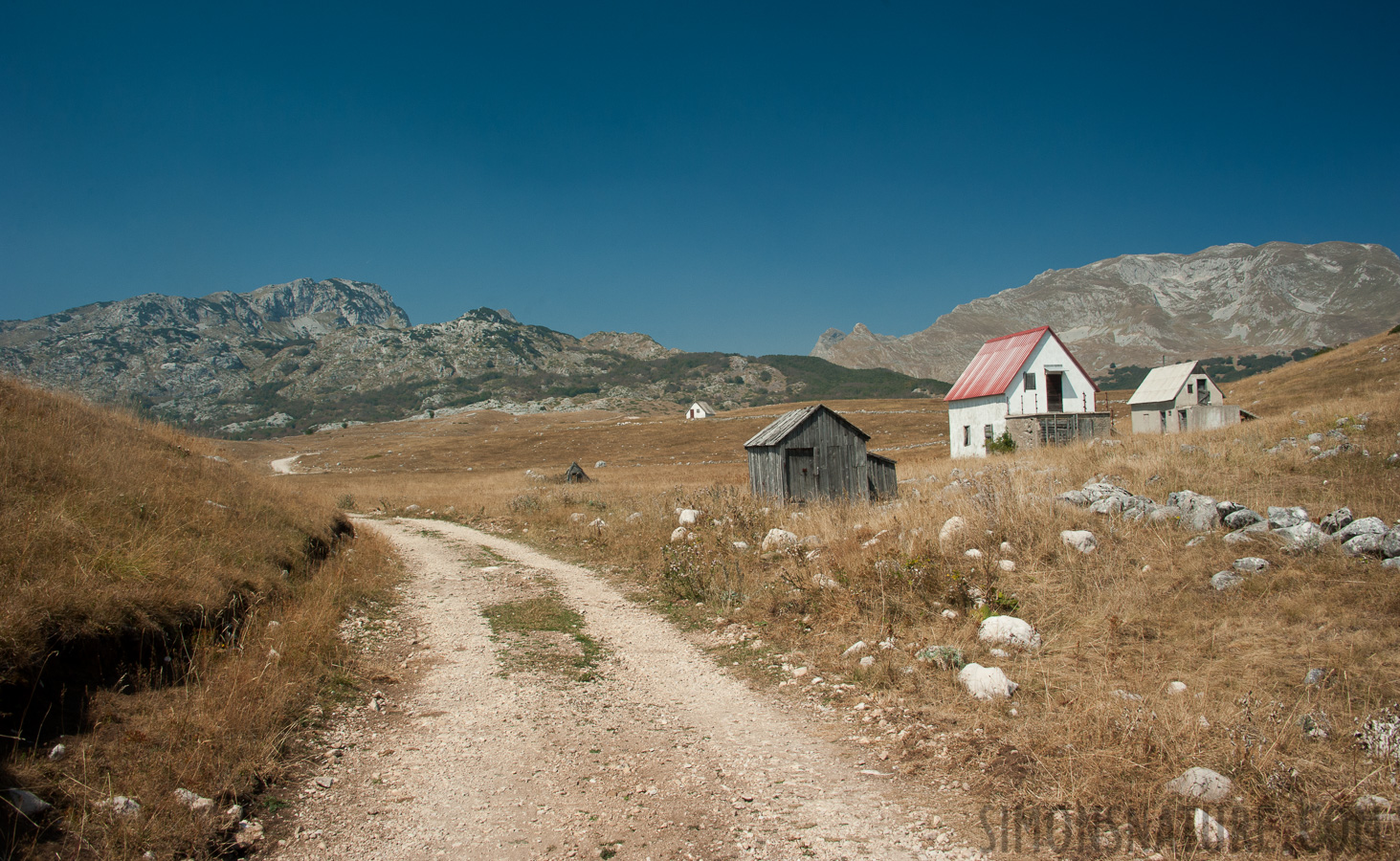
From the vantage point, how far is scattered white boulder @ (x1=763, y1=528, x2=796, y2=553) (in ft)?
37.7

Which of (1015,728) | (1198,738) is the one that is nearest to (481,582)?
(1015,728)

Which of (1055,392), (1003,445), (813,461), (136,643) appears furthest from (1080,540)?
(1055,392)

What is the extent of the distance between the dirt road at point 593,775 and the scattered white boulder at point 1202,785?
1.39m

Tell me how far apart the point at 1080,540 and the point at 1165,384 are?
142ft

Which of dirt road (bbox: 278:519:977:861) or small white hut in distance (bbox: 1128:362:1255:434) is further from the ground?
small white hut in distance (bbox: 1128:362:1255:434)

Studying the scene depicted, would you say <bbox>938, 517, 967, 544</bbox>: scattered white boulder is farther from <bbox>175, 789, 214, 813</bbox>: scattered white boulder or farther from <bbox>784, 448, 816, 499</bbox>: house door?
<bbox>784, 448, 816, 499</bbox>: house door

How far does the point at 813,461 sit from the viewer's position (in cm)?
2198

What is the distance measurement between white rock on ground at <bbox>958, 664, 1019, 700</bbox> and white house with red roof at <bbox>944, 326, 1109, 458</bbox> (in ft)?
105

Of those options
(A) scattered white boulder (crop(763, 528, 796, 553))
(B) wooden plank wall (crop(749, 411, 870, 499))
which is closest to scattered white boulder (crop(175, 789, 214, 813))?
(A) scattered white boulder (crop(763, 528, 796, 553))

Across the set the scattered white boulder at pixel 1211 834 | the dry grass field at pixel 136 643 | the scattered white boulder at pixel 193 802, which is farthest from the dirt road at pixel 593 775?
the scattered white boulder at pixel 1211 834

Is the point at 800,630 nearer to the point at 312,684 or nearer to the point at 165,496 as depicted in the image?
the point at 312,684

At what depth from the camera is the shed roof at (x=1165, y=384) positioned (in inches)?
1593

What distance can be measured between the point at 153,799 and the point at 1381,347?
6722 cm

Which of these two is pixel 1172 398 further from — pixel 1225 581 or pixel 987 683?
pixel 987 683
